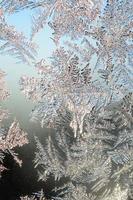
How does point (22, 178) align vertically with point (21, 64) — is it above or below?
below

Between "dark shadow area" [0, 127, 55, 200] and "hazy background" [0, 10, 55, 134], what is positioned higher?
"hazy background" [0, 10, 55, 134]

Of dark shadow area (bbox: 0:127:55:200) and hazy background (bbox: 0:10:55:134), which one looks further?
dark shadow area (bbox: 0:127:55:200)

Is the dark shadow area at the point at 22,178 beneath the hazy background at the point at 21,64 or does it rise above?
beneath

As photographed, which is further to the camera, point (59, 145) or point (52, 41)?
point (59, 145)

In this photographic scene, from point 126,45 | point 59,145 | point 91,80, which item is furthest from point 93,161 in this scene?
point 126,45

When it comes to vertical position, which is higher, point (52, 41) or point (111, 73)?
point (52, 41)

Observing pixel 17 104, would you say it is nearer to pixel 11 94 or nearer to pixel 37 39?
pixel 11 94

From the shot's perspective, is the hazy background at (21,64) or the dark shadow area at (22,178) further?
the dark shadow area at (22,178)

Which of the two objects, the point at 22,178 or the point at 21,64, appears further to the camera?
the point at 22,178

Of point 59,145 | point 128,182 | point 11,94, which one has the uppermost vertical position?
point 11,94
